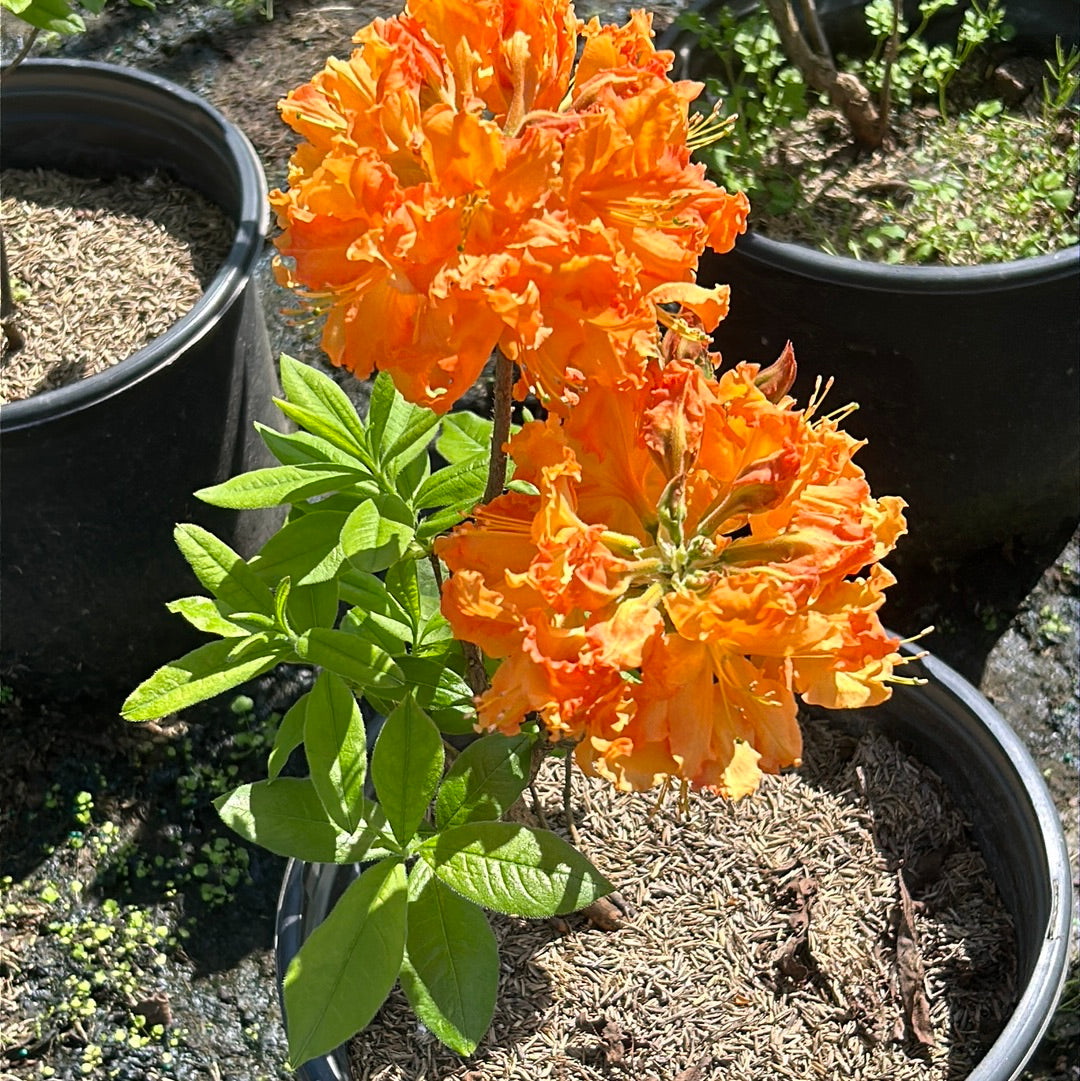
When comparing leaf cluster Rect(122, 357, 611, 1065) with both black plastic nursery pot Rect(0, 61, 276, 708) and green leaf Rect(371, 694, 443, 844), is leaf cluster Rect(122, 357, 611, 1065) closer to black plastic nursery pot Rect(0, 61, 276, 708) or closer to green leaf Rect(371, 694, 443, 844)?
green leaf Rect(371, 694, 443, 844)

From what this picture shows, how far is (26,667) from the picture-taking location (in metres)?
2.44

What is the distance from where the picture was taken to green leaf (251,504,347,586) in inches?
56.7

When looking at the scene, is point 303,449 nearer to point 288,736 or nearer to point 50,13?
point 288,736

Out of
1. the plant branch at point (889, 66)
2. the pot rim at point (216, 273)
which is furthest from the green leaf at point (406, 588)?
the plant branch at point (889, 66)

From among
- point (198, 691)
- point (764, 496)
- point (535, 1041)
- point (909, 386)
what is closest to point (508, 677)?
point (764, 496)

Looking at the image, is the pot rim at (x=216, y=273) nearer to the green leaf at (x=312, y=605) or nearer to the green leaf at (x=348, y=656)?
the green leaf at (x=312, y=605)

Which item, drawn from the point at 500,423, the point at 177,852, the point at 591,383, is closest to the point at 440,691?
the point at 500,423

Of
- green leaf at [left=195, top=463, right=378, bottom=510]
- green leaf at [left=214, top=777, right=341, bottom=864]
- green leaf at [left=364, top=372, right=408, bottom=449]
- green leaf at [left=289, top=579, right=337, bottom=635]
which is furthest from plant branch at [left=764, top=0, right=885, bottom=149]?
green leaf at [left=214, top=777, right=341, bottom=864]

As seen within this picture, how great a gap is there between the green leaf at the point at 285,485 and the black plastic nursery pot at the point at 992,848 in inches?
19.9

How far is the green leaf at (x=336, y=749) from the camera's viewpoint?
52.4 inches

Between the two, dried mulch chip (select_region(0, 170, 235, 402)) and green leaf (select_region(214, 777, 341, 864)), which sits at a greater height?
green leaf (select_region(214, 777, 341, 864))

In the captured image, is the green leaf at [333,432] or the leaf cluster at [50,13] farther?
the leaf cluster at [50,13]

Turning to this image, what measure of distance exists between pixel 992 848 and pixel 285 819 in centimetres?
101

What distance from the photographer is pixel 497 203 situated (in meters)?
0.94
